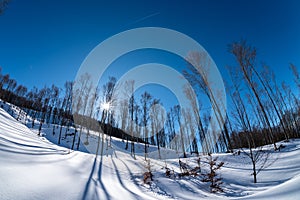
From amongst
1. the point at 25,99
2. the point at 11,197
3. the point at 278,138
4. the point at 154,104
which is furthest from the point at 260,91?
the point at 25,99

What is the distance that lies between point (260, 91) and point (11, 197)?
811 inches

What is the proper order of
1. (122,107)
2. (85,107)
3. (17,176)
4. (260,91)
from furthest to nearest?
(122,107) < (85,107) < (260,91) < (17,176)

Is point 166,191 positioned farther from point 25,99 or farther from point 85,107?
point 25,99

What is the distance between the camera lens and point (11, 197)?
2.34m

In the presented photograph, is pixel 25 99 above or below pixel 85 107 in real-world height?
above

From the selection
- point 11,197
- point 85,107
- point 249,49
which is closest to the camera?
point 11,197

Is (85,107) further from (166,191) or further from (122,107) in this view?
(166,191)

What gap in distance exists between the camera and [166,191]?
5.53 metres

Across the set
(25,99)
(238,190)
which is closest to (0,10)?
(238,190)

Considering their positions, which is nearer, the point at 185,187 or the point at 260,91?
the point at 185,187

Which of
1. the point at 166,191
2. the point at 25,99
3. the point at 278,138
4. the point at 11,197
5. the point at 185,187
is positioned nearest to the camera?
the point at 11,197

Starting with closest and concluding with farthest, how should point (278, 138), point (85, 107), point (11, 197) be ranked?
point (11, 197)
point (278, 138)
point (85, 107)

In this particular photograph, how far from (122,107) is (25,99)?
1503 inches

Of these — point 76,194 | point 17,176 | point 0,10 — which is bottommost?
point 76,194
